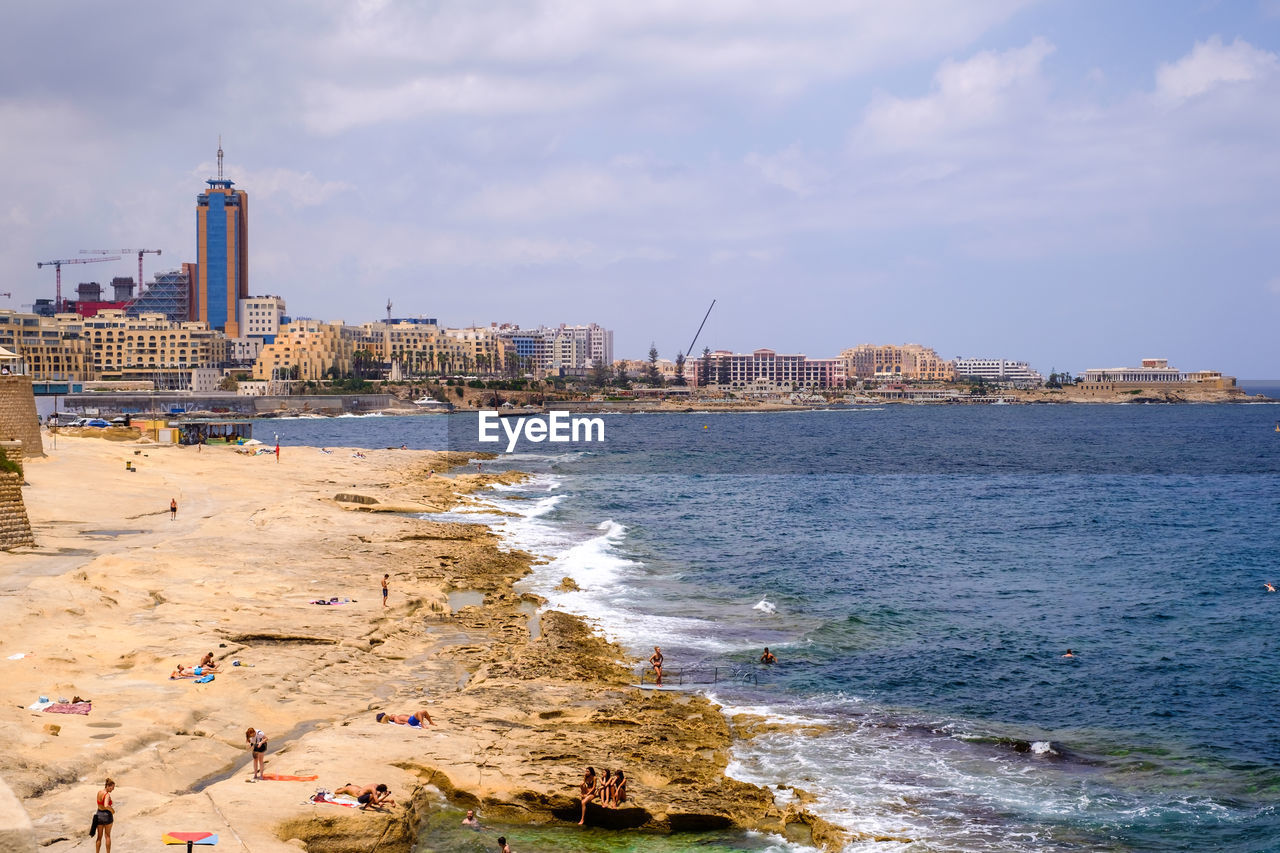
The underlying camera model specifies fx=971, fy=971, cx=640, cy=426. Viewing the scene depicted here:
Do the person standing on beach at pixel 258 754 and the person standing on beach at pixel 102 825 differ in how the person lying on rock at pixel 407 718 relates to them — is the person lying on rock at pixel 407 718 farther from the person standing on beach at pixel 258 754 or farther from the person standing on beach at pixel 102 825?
the person standing on beach at pixel 102 825

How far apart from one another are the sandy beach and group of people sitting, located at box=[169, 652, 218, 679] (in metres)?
0.27

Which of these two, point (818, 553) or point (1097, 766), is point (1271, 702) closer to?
point (1097, 766)

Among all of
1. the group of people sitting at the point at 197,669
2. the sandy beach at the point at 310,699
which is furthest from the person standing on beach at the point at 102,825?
the group of people sitting at the point at 197,669

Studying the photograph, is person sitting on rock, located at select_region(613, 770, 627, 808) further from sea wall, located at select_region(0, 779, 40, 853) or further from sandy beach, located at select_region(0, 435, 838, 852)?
sea wall, located at select_region(0, 779, 40, 853)

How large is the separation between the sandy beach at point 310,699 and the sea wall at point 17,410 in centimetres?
1474

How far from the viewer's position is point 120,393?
18475 centimetres

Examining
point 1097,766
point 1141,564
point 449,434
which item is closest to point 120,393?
point 449,434

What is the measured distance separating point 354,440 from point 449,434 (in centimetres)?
2390

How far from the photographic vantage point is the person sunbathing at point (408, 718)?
22.3m

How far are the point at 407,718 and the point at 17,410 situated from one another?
4690 cm

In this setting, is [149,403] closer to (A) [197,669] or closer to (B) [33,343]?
(B) [33,343]

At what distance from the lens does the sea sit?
20625 millimetres

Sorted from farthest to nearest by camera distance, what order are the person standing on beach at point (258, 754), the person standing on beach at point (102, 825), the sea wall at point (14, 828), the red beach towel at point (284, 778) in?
the person standing on beach at point (258, 754) → the red beach towel at point (284, 778) → the person standing on beach at point (102, 825) → the sea wall at point (14, 828)

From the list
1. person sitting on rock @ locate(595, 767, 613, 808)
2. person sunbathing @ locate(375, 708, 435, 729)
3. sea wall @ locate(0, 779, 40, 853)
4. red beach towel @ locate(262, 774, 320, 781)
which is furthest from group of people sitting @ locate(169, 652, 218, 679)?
person sitting on rock @ locate(595, 767, 613, 808)
